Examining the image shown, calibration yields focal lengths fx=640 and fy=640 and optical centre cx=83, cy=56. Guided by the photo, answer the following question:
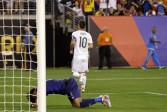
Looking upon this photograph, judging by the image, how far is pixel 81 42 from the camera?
64.9ft

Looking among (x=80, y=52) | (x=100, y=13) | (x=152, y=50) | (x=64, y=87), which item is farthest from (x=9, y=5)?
(x=100, y=13)

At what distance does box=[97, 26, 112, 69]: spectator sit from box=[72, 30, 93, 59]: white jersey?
14.3 m

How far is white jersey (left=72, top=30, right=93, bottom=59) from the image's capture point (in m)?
19.5

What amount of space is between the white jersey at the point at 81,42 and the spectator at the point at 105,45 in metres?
14.3

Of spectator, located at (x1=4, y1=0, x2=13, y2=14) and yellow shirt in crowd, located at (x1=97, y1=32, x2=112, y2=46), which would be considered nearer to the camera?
spectator, located at (x1=4, y1=0, x2=13, y2=14)

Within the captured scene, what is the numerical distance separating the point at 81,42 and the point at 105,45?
1515 cm

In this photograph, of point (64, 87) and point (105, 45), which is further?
point (105, 45)

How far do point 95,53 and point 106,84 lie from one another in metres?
13.3

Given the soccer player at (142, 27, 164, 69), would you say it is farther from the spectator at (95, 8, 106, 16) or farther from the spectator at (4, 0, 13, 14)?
the spectator at (4, 0, 13, 14)

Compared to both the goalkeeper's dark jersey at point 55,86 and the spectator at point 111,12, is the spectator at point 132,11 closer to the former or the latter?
the spectator at point 111,12

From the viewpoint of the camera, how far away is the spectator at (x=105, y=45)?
113ft

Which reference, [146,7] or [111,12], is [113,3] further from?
[146,7]

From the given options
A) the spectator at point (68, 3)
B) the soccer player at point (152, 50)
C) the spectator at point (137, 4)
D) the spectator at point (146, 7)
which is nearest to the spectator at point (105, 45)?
the soccer player at point (152, 50)

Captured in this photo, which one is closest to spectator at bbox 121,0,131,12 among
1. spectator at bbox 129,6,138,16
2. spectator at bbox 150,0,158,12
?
spectator at bbox 129,6,138,16
